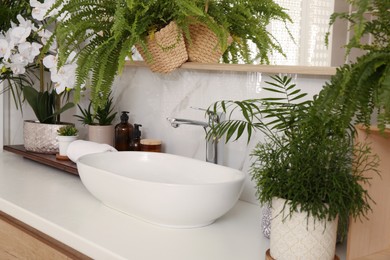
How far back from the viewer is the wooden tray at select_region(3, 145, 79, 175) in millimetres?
1753

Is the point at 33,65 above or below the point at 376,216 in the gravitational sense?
above

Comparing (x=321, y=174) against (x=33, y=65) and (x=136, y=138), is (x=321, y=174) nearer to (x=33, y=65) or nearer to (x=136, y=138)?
(x=136, y=138)

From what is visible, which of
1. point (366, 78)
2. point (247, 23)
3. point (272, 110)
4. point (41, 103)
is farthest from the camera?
point (41, 103)

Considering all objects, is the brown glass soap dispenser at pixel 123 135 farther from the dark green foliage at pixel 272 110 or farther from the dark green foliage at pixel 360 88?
the dark green foliage at pixel 360 88

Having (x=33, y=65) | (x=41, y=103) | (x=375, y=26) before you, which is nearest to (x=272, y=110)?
(x=375, y=26)

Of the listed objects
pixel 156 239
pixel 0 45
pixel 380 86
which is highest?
pixel 0 45

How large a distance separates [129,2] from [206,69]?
319 mm

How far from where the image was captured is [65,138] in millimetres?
1842

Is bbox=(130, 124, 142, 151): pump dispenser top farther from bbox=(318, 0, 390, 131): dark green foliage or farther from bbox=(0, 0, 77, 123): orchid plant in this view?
bbox=(318, 0, 390, 131): dark green foliage

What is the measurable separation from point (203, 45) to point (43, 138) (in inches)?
28.5

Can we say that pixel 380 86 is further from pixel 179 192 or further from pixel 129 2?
pixel 129 2

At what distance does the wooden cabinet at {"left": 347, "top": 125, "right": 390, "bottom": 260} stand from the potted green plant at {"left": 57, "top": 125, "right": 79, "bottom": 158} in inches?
42.4

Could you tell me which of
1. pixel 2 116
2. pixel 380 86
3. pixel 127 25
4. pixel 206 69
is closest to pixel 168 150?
pixel 206 69

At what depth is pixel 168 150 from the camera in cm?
183
